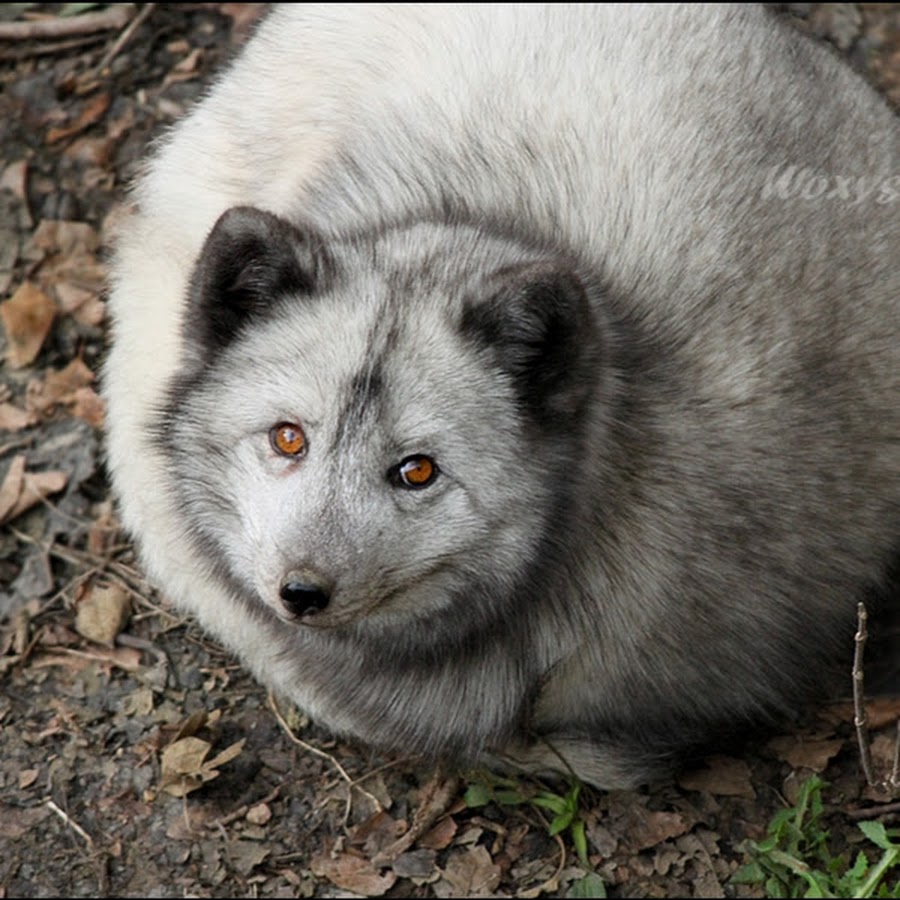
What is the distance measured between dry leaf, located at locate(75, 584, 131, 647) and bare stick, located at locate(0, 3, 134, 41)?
9.91 ft

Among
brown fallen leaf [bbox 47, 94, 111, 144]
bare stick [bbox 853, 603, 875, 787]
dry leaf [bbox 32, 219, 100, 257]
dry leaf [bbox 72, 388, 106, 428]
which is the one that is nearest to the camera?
bare stick [bbox 853, 603, 875, 787]

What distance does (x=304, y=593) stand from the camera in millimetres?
4062

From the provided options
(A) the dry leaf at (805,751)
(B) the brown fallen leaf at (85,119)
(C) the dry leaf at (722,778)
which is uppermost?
(B) the brown fallen leaf at (85,119)

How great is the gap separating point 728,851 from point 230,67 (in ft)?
11.5

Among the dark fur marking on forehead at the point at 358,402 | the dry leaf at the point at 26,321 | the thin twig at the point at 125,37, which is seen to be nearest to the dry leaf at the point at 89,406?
the dry leaf at the point at 26,321

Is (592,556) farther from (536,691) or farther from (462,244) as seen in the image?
(462,244)

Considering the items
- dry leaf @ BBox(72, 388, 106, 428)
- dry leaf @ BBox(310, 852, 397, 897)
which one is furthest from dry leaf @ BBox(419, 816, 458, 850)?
dry leaf @ BBox(72, 388, 106, 428)

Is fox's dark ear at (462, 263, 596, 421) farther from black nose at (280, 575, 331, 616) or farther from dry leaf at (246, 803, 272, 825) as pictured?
dry leaf at (246, 803, 272, 825)

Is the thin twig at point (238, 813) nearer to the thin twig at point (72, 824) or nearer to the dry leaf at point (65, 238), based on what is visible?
the thin twig at point (72, 824)

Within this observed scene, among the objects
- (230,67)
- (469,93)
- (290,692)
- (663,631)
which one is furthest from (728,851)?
(230,67)

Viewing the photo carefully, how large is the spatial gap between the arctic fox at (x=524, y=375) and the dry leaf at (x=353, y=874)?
393 mm

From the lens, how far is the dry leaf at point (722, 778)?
5.18m

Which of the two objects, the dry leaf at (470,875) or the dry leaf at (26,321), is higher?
the dry leaf at (26,321)

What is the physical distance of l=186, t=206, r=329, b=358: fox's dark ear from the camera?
4.20m
